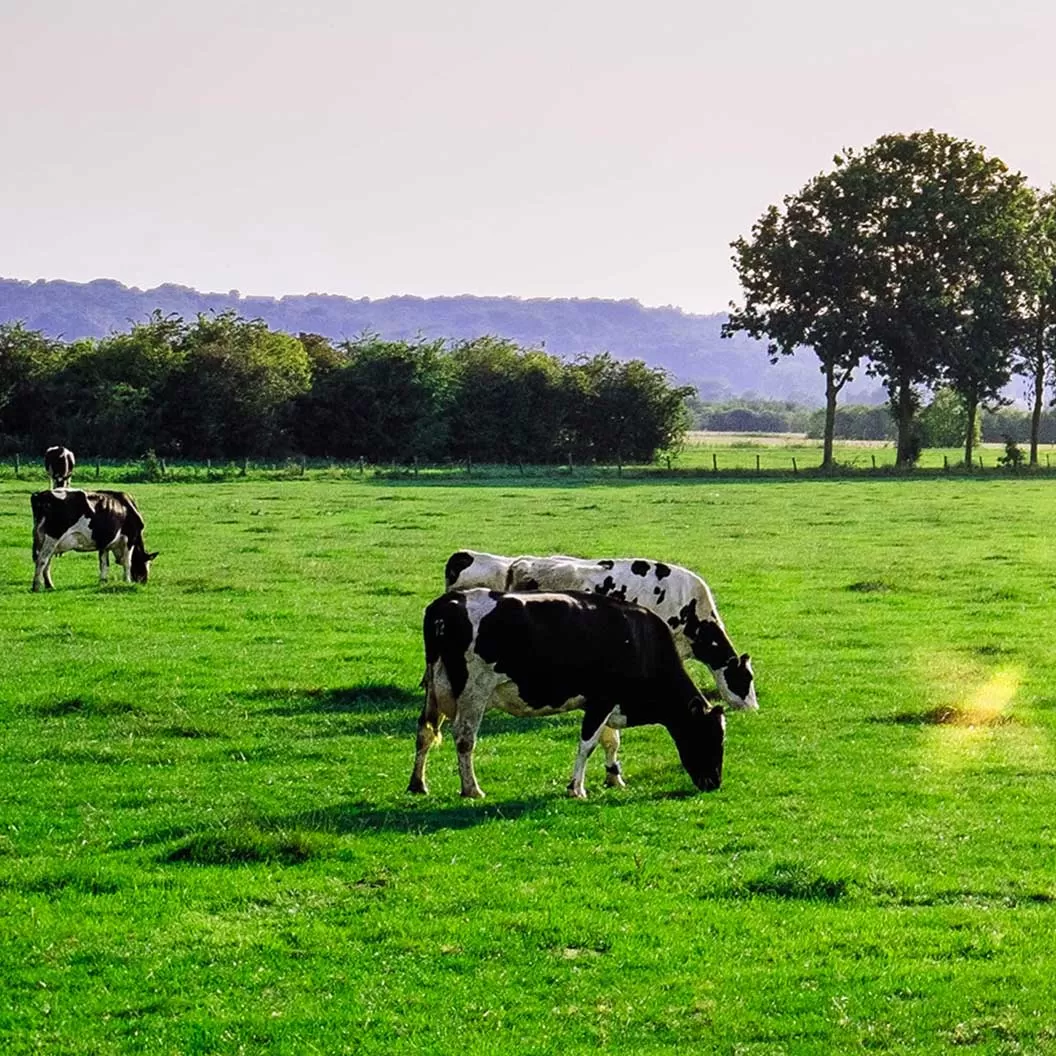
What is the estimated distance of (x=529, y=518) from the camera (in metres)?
45.7

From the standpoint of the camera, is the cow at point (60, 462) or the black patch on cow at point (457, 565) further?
the cow at point (60, 462)

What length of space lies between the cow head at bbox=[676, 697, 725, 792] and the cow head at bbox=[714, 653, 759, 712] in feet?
12.2

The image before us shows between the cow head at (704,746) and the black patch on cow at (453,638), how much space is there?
7.92 ft

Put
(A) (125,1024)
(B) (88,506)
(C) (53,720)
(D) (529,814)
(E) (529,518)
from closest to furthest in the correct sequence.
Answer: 1. (A) (125,1024)
2. (D) (529,814)
3. (C) (53,720)
4. (B) (88,506)
5. (E) (529,518)

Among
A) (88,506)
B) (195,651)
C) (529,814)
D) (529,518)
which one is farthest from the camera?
(529,518)

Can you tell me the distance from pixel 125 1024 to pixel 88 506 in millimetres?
22194

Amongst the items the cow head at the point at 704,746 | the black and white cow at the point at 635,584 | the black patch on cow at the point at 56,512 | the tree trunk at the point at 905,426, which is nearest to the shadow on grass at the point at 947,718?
the black and white cow at the point at 635,584

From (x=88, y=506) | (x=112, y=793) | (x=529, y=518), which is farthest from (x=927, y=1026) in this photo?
(x=529, y=518)

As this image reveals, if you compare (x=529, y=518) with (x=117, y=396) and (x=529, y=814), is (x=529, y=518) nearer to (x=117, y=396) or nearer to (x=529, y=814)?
(x=529, y=814)

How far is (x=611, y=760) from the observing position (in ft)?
47.3

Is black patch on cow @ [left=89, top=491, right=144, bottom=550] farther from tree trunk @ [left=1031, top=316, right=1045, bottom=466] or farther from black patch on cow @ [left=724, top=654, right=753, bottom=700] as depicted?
tree trunk @ [left=1031, top=316, right=1045, bottom=466]

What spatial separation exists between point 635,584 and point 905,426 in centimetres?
7178

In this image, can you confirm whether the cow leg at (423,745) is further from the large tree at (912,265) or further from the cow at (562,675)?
the large tree at (912,265)

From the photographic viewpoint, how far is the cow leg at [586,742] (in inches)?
546
